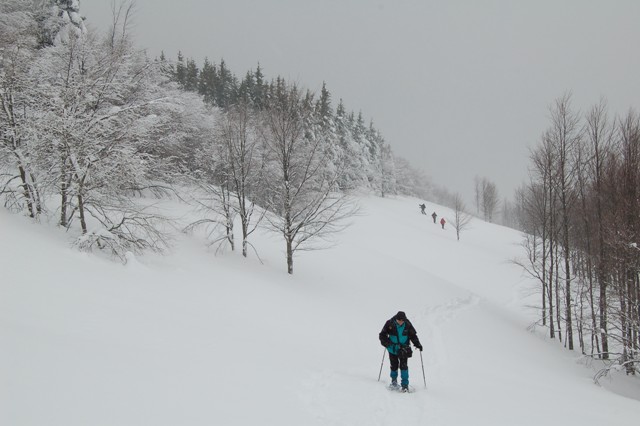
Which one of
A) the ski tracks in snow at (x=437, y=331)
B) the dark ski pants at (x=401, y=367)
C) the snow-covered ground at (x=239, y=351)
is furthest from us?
the ski tracks in snow at (x=437, y=331)

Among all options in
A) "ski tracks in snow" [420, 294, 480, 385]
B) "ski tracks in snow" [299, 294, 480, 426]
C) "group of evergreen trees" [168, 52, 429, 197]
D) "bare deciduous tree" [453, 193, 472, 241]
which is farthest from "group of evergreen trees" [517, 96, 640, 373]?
"group of evergreen trees" [168, 52, 429, 197]

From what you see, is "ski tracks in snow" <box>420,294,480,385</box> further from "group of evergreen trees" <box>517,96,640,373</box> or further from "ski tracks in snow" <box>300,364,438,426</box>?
"group of evergreen trees" <box>517,96,640,373</box>

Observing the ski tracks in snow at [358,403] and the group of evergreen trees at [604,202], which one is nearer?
the ski tracks in snow at [358,403]

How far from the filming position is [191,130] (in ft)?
94.2

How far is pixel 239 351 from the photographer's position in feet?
25.4

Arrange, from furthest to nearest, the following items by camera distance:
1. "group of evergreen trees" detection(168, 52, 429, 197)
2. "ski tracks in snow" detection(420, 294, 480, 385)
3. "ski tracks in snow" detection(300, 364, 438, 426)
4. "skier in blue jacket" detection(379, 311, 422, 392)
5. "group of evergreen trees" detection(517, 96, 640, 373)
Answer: "group of evergreen trees" detection(168, 52, 429, 197), "group of evergreen trees" detection(517, 96, 640, 373), "ski tracks in snow" detection(420, 294, 480, 385), "skier in blue jacket" detection(379, 311, 422, 392), "ski tracks in snow" detection(300, 364, 438, 426)

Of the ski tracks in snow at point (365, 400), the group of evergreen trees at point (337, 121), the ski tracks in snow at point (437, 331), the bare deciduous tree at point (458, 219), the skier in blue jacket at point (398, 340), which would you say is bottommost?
the ski tracks in snow at point (437, 331)

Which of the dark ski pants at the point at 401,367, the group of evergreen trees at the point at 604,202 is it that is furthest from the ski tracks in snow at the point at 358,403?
the group of evergreen trees at the point at 604,202

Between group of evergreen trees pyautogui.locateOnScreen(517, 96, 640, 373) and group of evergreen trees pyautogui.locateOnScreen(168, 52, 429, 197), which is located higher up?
group of evergreen trees pyautogui.locateOnScreen(168, 52, 429, 197)

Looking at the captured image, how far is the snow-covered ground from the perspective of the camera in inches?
189

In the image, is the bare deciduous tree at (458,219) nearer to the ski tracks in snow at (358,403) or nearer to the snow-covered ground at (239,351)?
the snow-covered ground at (239,351)

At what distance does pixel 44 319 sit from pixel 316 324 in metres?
7.76

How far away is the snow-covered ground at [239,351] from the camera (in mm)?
4789

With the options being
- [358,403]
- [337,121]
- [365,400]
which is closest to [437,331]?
[365,400]
